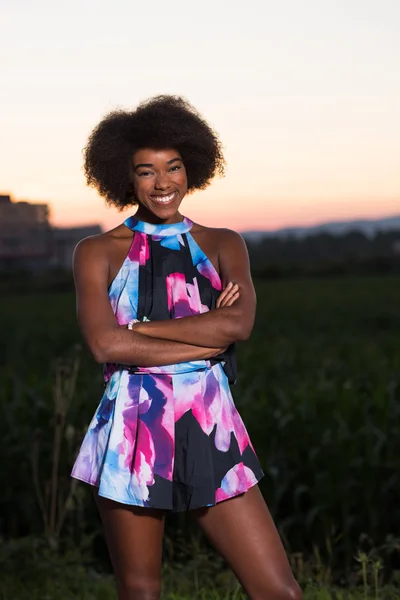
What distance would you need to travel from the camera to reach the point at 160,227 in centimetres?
334

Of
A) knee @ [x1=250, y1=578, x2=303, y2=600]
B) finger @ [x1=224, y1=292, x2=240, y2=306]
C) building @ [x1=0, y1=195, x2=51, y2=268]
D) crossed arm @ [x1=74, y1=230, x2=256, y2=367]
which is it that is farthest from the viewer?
building @ [x1=0, y1=195, x2=51, y2=268]

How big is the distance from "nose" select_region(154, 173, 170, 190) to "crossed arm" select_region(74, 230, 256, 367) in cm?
27

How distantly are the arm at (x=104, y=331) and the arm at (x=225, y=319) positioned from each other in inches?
1.3

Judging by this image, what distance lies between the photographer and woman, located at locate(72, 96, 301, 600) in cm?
313

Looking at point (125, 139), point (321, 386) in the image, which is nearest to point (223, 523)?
point (125, 139)

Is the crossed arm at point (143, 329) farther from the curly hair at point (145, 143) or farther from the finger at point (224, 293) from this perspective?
the curly hair at point (145, 143)

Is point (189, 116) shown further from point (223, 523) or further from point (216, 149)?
point (223, 523)

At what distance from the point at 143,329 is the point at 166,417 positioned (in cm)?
29

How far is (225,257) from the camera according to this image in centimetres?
335

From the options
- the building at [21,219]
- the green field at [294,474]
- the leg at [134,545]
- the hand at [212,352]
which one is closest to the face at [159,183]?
the hand at [212,352]

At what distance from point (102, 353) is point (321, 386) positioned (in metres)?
5.76

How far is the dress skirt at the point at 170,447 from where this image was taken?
3.13 meters

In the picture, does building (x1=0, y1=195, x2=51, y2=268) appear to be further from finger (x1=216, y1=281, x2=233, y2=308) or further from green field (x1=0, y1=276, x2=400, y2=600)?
finger (x1=216, y1=281, x2=233, y2=308)

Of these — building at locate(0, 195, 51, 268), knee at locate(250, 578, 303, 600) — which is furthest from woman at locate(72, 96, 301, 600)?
building at locate(0, 195, 51, 268)
